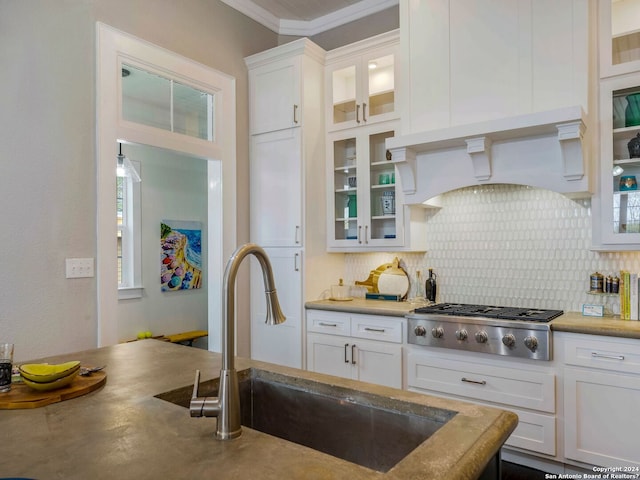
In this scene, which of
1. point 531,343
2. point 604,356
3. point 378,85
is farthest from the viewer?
point 378,85

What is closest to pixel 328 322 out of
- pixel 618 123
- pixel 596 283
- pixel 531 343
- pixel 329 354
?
pixel 329 354

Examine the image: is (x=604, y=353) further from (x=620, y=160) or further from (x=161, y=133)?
(x=161, y=133)

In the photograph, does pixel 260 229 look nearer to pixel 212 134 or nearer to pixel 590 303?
pixel 212 134

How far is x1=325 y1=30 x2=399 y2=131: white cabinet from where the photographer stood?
3.33m

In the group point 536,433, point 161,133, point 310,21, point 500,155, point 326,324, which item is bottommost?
point 536,433

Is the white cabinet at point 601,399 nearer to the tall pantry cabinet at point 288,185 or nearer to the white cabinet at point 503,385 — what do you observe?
the white cabinet at point 503,385

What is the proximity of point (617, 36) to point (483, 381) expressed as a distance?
84.9 inches

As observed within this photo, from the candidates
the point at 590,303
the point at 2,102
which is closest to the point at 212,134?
the point at 2,102

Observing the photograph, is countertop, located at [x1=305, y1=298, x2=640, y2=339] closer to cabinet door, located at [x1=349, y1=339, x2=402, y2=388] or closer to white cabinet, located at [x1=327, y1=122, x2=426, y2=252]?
cabinet door, located at [x1=349, y1=339, x2=402, y2=388]

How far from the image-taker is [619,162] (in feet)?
8.16

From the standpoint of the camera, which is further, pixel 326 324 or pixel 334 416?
pixel 326 324

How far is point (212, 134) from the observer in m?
3.49

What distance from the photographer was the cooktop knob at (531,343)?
7.83ft

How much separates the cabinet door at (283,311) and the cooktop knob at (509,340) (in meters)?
1.55
